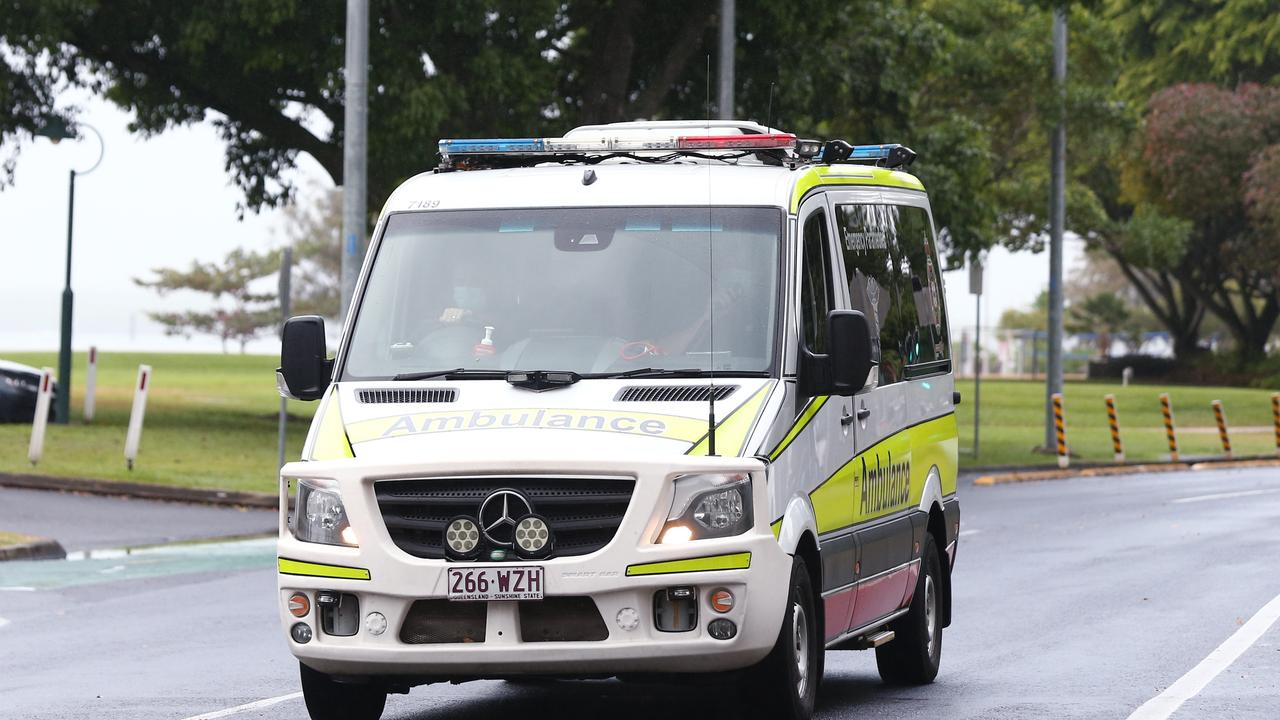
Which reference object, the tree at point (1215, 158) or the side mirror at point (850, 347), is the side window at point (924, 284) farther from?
the tree at point (1215, 158)

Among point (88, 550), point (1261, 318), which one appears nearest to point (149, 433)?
point (88, 550)

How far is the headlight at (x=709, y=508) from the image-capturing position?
8008 mm

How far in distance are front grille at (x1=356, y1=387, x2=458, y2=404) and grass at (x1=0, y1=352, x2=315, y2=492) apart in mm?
15323

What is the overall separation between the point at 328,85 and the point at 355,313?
65.4ft

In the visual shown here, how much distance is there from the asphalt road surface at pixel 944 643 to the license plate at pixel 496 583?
1.10 m

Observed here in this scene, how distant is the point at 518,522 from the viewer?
7996 millimetres

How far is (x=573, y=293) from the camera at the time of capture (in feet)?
29.9

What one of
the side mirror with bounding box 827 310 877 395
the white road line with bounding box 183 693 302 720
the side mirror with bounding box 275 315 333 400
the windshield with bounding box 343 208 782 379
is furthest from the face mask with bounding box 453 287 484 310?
the white road line with bounding box 183 693 302 720

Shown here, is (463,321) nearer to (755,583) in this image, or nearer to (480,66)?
(755,583)

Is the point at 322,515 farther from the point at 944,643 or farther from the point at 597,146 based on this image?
the point at 944,643

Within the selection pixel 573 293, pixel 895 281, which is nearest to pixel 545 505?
pixel 573 293

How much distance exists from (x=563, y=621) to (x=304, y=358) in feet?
5.69

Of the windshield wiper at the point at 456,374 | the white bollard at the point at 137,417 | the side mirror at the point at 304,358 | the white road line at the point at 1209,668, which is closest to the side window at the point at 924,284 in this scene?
the white road line at the point at 1209,668

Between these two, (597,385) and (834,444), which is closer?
(597,385)
